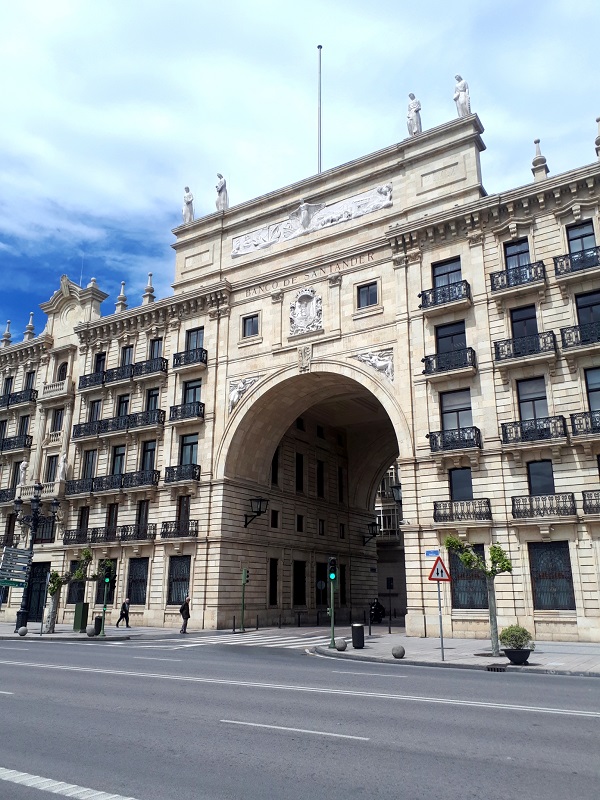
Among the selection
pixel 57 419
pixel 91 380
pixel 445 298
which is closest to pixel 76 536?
pixel 57 419

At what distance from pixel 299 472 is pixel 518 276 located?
20.3m

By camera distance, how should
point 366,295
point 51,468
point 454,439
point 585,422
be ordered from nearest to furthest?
point 585,422
point 454,439
point 366,295
point 51,468

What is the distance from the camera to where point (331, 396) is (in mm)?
40375

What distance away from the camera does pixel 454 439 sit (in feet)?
94.9

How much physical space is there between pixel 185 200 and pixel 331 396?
54.0 ft

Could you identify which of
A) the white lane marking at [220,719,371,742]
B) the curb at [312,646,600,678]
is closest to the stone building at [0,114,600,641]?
the curb at [312,646,600,678]

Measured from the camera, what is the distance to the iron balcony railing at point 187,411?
123ft

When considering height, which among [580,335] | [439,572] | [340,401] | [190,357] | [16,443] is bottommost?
[439,572]

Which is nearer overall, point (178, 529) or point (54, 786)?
point (54, 786)

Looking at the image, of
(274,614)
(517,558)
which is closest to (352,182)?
(517,558)

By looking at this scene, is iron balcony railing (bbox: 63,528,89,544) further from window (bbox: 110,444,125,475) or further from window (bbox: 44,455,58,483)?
window (bbox: 44,455,58,483)

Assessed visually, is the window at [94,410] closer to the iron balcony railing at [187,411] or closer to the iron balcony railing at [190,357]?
the iron balcony railing at [187,411]

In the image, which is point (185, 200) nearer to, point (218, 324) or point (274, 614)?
point (218, 324)

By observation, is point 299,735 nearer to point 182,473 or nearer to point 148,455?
point 182,473
